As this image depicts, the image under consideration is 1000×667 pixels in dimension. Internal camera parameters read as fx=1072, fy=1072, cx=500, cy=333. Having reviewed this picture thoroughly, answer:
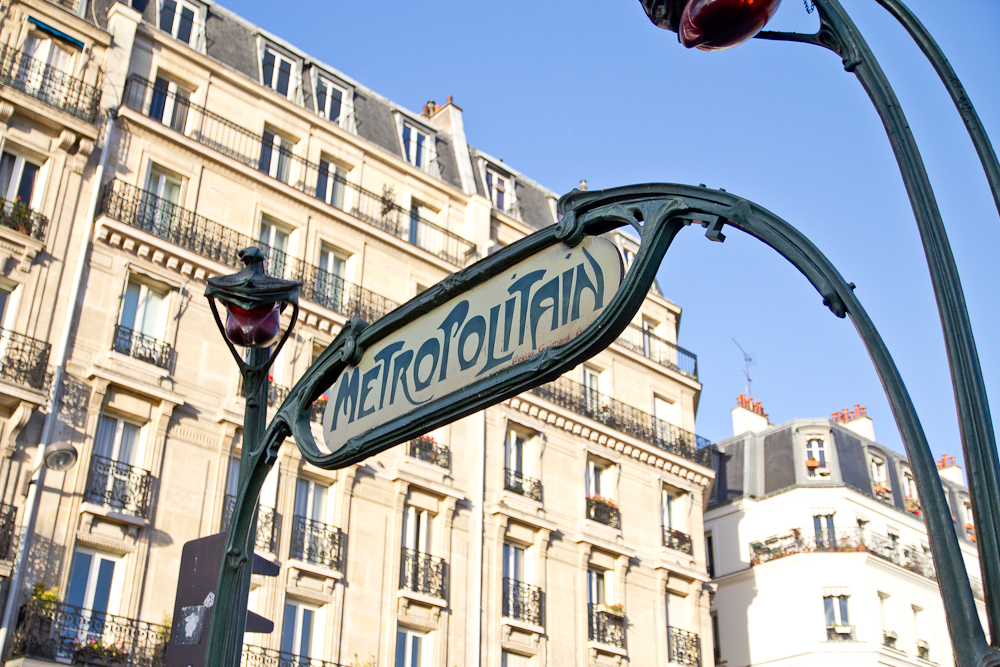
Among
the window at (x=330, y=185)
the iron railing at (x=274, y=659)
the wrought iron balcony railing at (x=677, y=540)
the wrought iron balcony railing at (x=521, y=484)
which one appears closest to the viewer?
the iron railing at (x=274, y=659)

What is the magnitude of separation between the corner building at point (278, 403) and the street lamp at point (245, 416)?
14432 mm

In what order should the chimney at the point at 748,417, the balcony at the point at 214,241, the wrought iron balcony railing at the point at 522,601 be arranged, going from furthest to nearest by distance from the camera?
1. the chimney at the point at 748,417
2. the wrought iron balcony railing at the point at 522,601
3. the balcony at the point at 214,241

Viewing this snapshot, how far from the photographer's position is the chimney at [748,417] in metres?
41.5

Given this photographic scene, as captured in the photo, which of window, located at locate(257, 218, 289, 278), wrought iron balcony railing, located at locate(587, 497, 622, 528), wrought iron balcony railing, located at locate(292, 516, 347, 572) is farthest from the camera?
wrought iron balcony railing, located at locate(587, 497, 622, 528)

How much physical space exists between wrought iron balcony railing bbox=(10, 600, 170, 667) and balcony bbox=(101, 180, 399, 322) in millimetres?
7025

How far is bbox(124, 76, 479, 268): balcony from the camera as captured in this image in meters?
24.1

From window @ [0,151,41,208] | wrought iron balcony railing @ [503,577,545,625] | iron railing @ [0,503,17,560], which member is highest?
window @ [0,151,41,208]

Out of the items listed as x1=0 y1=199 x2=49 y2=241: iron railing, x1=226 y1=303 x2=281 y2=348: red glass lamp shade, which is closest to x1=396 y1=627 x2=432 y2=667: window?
x1=0 y1=199 x2=49 y2=241: iron railing

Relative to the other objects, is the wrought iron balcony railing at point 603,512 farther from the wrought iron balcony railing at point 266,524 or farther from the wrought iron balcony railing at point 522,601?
the wrought iron balcony railing at point 266,524

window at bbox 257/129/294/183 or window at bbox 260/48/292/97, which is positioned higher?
window at bbox 260/48/292/97

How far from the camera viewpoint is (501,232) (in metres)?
30.2

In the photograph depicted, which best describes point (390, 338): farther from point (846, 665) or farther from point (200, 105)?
point (846, 665)

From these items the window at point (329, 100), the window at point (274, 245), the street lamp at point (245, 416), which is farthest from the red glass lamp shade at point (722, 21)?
the window at point (329, 100)

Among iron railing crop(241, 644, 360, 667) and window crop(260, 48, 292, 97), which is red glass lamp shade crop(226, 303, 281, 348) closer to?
iron railing crop(241, 644, 360, 667)
